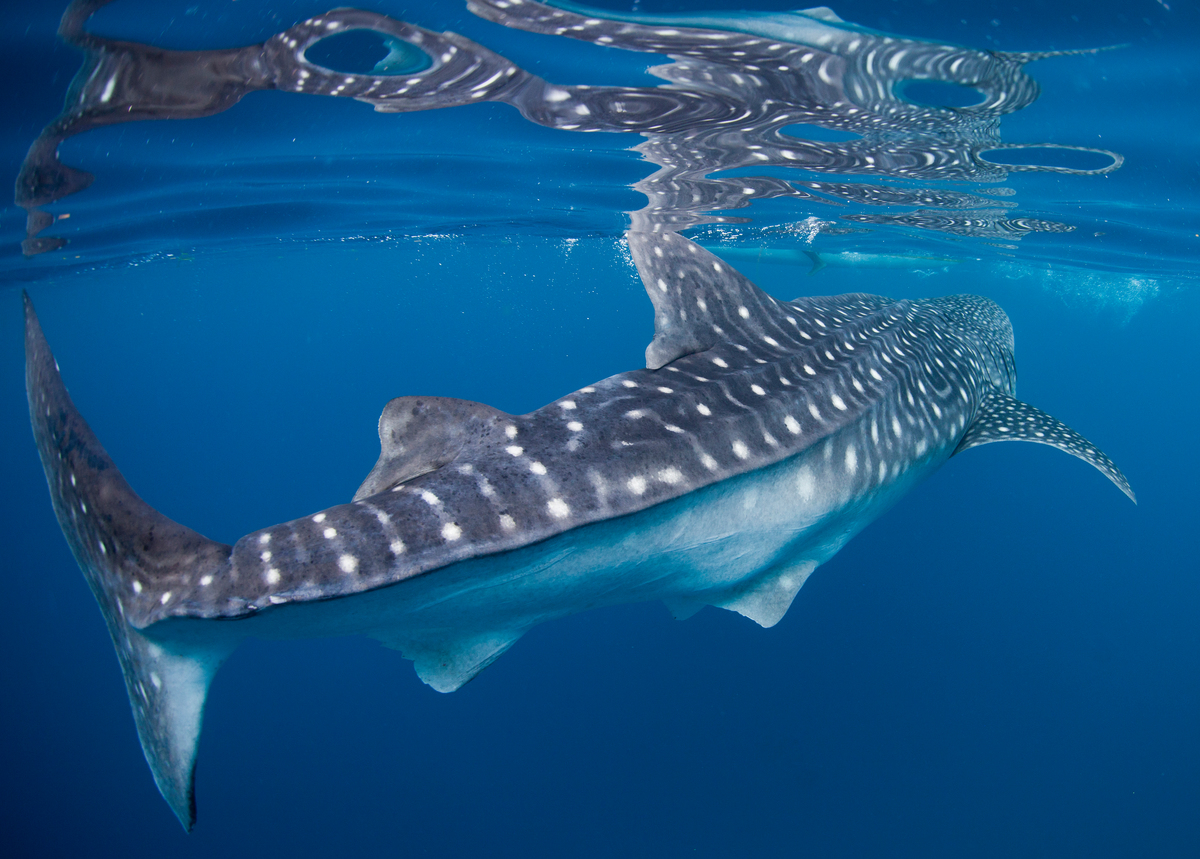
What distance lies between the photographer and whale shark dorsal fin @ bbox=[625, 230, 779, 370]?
3.97 m

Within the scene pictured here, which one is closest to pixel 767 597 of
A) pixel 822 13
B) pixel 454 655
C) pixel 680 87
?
pixel 454 655

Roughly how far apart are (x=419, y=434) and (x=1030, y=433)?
5496 mm

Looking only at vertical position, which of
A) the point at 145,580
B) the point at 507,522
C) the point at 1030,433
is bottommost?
the point at 1030,433

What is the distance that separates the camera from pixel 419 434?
2.75 metres

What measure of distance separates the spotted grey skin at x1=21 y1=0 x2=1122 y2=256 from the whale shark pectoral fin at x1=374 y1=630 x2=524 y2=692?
397cm

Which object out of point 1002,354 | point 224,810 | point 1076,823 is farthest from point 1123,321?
point 224,810

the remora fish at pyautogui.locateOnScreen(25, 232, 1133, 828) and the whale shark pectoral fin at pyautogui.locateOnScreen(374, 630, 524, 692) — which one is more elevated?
the remora fish at pyautogui.locateOnScreen(25, 232, 1133, 828)

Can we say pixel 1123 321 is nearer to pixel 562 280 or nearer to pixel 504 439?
pixel 562 280

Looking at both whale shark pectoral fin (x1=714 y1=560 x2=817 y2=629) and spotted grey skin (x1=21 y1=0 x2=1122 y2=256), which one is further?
spotted grey skin (x1=21 y1=0 x2=1122 y2=256)

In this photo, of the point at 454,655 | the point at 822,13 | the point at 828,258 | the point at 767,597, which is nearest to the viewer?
the point at 454,655

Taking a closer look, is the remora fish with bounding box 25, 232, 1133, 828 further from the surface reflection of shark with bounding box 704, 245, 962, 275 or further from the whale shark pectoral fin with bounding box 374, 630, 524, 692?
the surface reflection of shark with bounding box 704, 245, 962, 275

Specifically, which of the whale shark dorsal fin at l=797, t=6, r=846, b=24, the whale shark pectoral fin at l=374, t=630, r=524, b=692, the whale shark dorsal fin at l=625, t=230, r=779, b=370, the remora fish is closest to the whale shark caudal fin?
the remora fish

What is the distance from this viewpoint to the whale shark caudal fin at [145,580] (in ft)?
7.75

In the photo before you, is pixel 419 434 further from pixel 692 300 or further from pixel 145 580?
pixel 692 300
